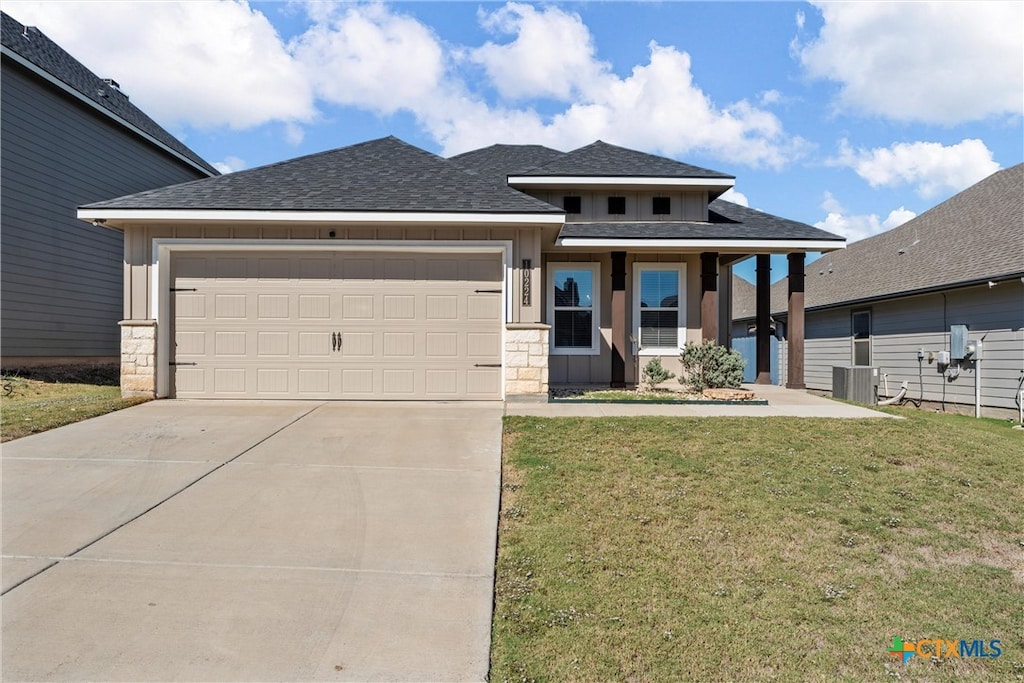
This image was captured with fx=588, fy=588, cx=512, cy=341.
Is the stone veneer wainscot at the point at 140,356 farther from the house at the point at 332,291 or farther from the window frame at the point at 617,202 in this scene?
the window frame at the point at 617,202

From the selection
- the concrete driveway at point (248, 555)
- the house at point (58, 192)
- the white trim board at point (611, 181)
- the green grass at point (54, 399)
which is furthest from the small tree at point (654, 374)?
the house at point (58, 192)

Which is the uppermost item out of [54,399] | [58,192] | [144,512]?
[58,192]

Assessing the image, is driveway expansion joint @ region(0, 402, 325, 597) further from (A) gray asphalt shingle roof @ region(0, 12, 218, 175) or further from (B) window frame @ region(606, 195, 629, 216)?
(A) gray asphalt shingle roof @ region(0, 12, 218, 175)

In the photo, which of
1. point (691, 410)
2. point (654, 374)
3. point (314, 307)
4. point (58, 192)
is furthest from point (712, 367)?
point (58, 192)

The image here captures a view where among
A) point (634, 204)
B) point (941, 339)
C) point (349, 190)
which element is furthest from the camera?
point (941, 339)

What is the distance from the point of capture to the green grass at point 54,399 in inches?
295

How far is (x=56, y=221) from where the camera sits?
539 inches

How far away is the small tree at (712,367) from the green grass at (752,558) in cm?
371

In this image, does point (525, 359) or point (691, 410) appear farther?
point (525, 359)

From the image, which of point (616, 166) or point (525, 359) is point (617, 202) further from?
point (525, 359)

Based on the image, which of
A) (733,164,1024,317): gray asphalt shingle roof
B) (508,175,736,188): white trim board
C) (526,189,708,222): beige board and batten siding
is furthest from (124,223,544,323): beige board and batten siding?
(733,164,1024,317): gray asphalt shingle roof

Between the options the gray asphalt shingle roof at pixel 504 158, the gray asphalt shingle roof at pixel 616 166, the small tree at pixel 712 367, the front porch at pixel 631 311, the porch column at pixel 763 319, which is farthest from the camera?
the gray asphalt shingle roof at pixel 504 158

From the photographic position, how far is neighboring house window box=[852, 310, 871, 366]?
1636cm

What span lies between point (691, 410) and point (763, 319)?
5644mm
